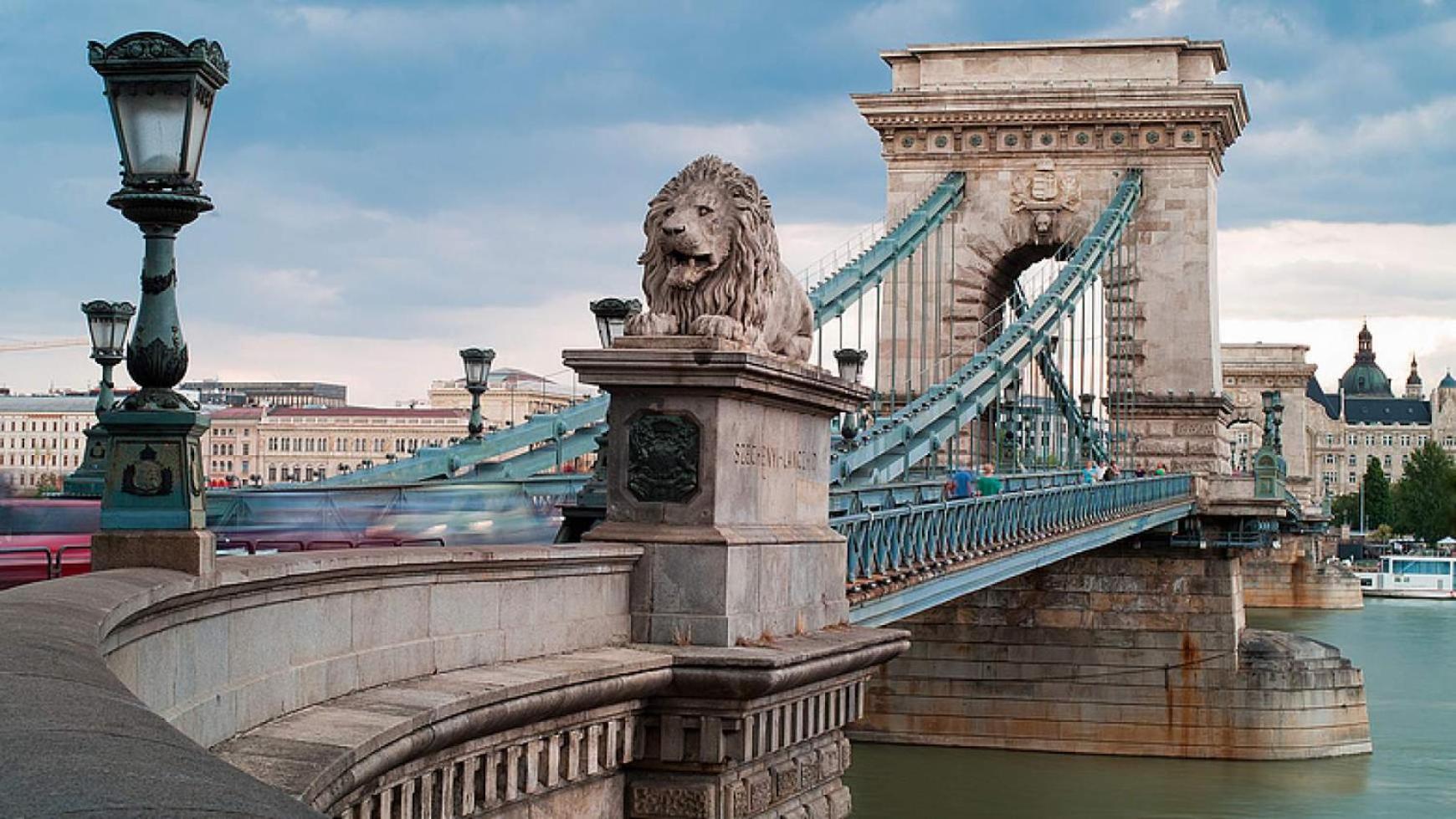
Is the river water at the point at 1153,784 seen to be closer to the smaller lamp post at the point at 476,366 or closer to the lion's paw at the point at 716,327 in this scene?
the smaller lamp post at the point at 476,366

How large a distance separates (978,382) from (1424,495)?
11874cm

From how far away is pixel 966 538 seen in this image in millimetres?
23234

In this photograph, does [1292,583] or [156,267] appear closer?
[156,267]

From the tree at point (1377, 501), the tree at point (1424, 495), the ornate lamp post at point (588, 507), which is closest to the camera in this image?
the ornate lamp post at point (588, 507)

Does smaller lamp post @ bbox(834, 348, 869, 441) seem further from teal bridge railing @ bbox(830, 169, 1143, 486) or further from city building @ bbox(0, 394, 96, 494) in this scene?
city building @ bbox(0, 394, 96, 494)

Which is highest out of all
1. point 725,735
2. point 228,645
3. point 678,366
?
point 678,366

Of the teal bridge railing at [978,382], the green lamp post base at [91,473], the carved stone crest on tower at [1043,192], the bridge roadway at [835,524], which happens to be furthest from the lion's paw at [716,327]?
the carved stone crest on tower at [1043,192]

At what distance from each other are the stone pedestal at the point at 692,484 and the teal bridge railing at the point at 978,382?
10891mm

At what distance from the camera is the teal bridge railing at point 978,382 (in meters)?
26.3

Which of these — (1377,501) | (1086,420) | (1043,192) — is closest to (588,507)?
(1086,420)

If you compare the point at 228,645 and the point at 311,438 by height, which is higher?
the point at 311,438

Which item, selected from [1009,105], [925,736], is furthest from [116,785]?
[1009,105]

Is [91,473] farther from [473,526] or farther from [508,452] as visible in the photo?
[508,452]

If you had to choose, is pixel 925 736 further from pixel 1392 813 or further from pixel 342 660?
pixel 342 660
